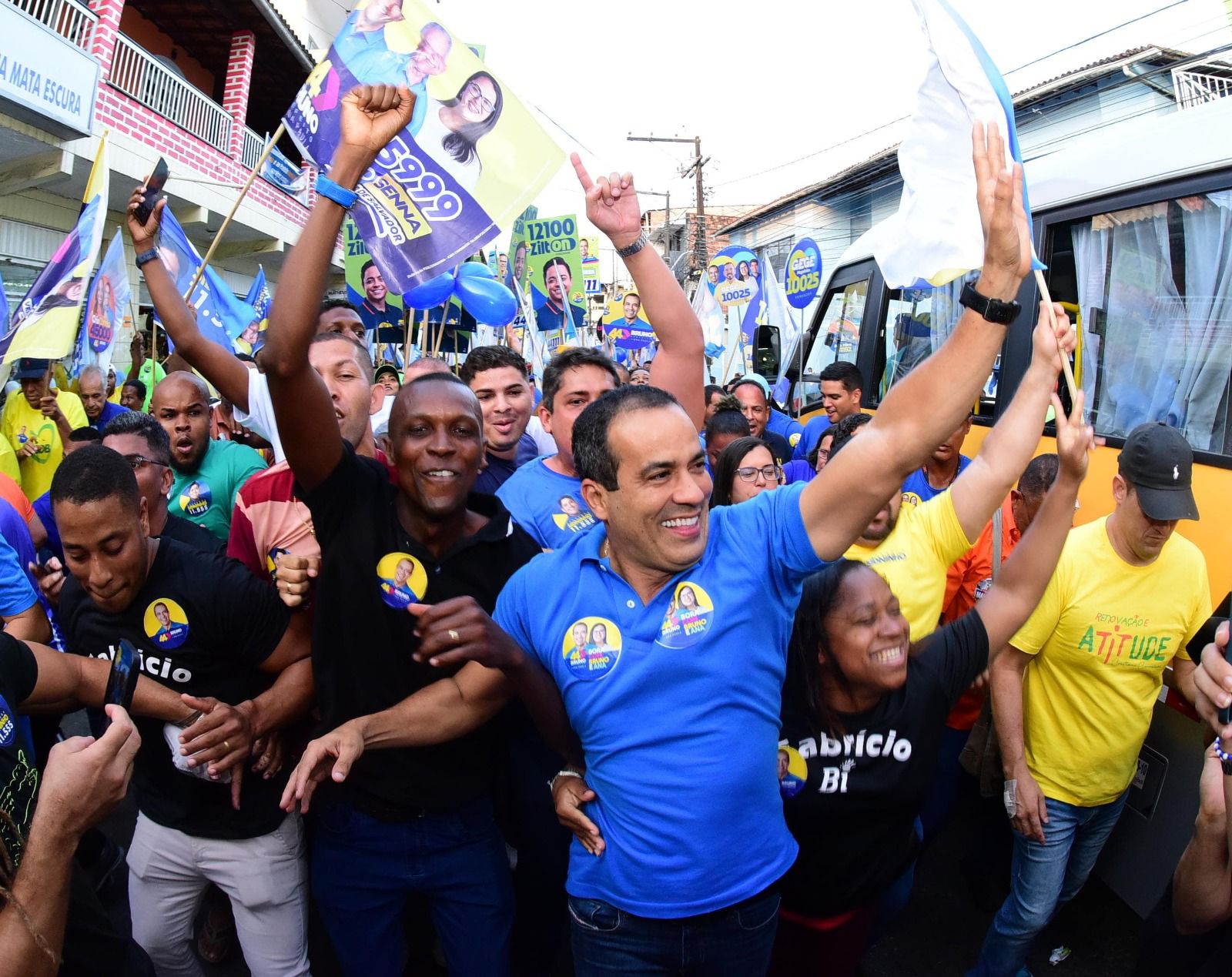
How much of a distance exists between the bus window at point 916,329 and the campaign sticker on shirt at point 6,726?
3.81 m

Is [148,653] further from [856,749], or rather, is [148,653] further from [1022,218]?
[1022,218]

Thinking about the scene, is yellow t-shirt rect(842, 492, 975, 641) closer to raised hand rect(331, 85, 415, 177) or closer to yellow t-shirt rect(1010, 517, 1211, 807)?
yellow t-shirt rect(1010, 517, 1211, 807)

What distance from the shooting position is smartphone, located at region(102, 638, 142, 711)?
1.68m

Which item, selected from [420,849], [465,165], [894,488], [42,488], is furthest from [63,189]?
[894,488]

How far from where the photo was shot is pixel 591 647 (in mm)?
1790

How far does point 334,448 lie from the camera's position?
6.90ft

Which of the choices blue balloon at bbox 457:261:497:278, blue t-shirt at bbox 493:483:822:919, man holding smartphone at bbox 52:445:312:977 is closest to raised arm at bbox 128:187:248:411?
man holding smartphone at bbox 52:445:312:977

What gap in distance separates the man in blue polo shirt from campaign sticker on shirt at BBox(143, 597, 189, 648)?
39.6 inches

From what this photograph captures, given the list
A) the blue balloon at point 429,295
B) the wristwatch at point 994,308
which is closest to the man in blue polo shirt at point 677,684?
the wristwatch at point 994,308

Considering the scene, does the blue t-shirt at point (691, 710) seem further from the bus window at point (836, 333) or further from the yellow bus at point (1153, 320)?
the bus window at point (836, 333)

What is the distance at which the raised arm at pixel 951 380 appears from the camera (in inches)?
60.4

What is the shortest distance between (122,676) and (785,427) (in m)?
5.31

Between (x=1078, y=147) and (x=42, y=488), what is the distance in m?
6.34

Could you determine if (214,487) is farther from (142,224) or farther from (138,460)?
(142,224)
